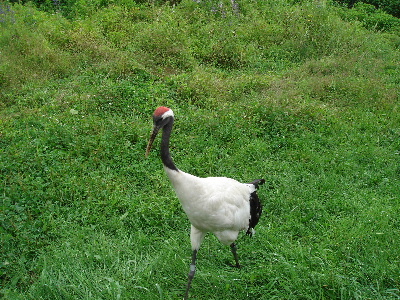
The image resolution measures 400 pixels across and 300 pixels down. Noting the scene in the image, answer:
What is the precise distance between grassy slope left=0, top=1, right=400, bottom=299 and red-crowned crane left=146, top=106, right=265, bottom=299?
1.53 ft

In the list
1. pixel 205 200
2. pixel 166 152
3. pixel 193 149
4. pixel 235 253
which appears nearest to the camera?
pixel 166 152

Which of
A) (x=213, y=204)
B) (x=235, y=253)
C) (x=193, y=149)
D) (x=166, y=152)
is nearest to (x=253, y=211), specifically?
(x=235, y=253)

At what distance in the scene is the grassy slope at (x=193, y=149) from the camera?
4051 mm

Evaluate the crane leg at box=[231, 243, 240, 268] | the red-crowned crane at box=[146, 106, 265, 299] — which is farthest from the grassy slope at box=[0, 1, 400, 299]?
the red-crowned crane at box=[146, 106, 265, 299]

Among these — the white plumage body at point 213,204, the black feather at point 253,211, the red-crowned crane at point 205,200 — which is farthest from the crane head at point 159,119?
the black feather at point 253,211

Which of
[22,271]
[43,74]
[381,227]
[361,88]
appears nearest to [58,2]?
[43,74]

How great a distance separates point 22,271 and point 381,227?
3.84 m

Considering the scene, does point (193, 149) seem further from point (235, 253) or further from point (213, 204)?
point (213, 204)

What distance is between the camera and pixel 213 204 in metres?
3.72

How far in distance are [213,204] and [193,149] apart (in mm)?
2511

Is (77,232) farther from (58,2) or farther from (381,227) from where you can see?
(58,2)

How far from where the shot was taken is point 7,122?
6.23 meters

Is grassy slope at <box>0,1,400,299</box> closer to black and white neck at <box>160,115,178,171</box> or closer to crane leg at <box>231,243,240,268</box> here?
crane leg at <box>231,243,240,268</box>

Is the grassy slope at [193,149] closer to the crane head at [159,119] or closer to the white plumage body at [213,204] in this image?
the white plumage body at [213,204]
